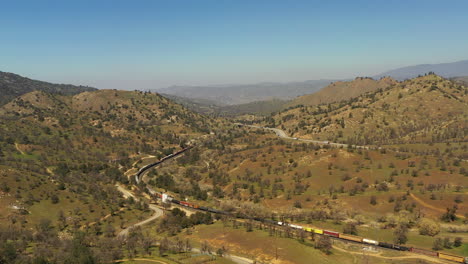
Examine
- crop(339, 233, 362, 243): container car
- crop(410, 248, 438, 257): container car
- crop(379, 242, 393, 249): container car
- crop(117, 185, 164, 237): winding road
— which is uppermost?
crop(410, 248, 438, 257): container car

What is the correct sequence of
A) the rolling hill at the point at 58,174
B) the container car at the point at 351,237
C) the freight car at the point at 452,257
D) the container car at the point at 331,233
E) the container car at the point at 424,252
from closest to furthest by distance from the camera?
1. the freight car at the point at 452,257
2. the container car at the point at 424,252
3. the container car at the point at 351,237
4. the container car at the point at 331,233
5. the rolling hill at the point at 58,174

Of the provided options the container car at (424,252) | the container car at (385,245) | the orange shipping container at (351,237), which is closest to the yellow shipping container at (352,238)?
the orange shipping container at (351,237)

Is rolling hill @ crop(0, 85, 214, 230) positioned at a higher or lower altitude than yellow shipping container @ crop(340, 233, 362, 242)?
higher

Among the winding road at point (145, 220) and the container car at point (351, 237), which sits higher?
the container car at point (351, 237)

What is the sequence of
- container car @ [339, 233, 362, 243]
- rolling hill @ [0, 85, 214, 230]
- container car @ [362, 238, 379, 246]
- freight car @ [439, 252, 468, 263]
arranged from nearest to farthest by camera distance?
freight car @ [439, 252, 468, 263] < container car @ [362, 238, 379, 246] < container car @ [339, 233, 362, 243] < rolling hill @ [0, 85, 214, 230]

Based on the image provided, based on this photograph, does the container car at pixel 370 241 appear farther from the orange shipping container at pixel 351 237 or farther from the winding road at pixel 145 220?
the winding road at pixel 145 220

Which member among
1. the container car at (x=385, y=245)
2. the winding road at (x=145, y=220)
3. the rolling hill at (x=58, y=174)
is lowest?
the winding road at (x=145, y=220)

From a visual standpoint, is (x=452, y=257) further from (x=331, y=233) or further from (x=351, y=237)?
(x=331, y=233)

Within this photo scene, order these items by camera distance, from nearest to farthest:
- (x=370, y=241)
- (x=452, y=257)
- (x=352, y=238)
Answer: (x=452, y=257) → (x=370, y=241) → (x=352, y=238)

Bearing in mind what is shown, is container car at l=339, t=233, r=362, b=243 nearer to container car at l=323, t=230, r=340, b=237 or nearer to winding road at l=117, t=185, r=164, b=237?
container car at l=323, t=230, r=340, b=237

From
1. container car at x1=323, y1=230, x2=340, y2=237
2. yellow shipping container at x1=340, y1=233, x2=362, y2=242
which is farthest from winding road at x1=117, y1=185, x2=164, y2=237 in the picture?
yellow shipping container at x1=340, y1=233, x2=362, y2=242

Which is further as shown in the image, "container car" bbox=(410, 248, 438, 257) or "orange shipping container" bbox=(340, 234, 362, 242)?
"orange shipping container" bbox=(340, 234, 362, 242)

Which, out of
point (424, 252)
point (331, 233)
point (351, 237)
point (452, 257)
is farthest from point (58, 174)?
point (452, 257)
